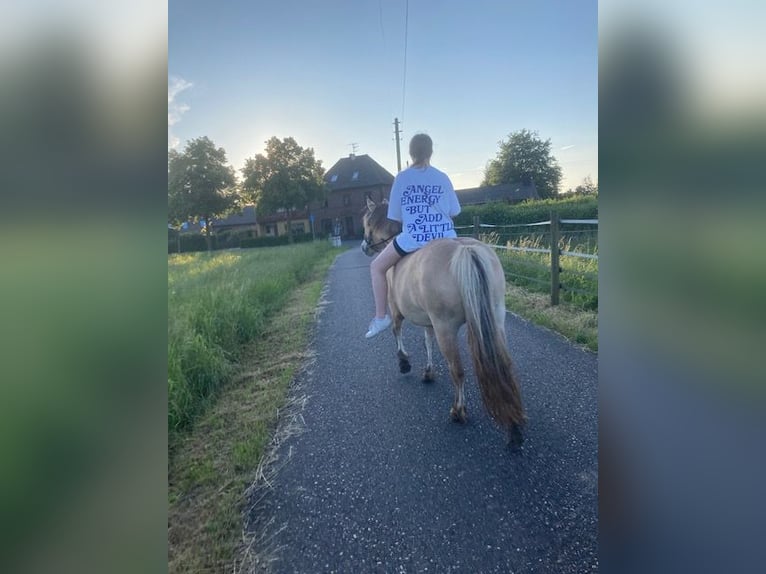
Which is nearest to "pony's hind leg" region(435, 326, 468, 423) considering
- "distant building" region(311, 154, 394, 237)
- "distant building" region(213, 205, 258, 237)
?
"distant building" region(213, 205, 258, 237)

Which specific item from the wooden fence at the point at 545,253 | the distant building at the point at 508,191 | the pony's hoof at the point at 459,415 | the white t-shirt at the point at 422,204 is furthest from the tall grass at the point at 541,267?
the pony's hoof at the point at 459,415

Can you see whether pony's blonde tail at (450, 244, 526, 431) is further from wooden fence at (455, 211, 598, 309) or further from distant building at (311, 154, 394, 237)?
distant building at (311, 154, 394, 237)

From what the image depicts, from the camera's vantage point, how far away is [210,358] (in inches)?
141

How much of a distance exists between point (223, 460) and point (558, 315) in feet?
13.4

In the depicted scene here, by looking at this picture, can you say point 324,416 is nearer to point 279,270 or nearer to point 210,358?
point 210,358

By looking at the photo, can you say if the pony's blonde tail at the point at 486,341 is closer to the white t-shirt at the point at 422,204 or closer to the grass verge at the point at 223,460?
the white t-shirt at the point at 422,204

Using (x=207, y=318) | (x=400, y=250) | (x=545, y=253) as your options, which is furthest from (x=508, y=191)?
(x=207, y=318)

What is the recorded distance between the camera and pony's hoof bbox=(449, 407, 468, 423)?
108 inches

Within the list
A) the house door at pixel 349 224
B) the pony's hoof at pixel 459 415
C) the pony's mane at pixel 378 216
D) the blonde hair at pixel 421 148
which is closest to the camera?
the pony's hoof at pixel 459 415

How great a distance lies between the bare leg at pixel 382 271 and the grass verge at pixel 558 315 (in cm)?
184

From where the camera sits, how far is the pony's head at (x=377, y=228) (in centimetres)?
401

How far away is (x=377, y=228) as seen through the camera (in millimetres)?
4152
